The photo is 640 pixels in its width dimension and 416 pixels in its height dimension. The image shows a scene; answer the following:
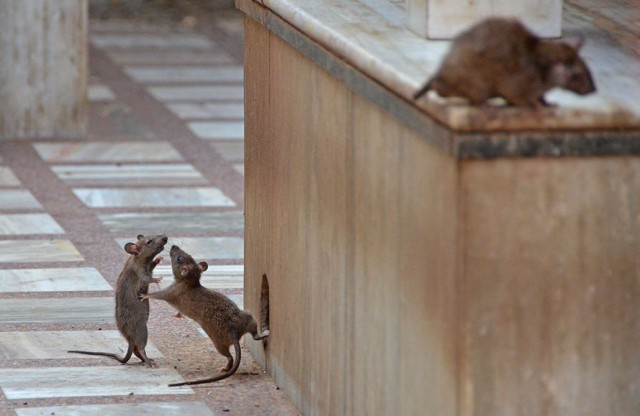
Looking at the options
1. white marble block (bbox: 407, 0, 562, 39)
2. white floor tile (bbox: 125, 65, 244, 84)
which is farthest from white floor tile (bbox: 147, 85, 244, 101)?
white marble block (bbox: 407, 0, 562, 39)

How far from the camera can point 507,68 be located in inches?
159

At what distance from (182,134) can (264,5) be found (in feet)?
20.3

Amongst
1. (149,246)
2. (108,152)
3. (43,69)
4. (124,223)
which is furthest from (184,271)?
(43,69)

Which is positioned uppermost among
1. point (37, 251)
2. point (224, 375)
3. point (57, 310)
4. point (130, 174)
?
A: point (224, 375)

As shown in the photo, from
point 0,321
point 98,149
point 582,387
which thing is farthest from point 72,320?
point 98,149

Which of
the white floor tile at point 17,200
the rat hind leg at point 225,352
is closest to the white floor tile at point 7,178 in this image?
the white floor tile at point 17,200

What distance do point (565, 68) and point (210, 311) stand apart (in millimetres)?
2711

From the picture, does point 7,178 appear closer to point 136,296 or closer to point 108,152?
point 108,152

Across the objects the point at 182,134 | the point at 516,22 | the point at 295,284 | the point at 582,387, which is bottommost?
the point at 182,134

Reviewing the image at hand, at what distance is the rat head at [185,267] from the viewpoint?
255 inches

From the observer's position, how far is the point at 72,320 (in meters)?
7.42

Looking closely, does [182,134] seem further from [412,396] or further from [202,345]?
[412,396]

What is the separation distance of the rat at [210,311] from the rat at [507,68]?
2.47 metres

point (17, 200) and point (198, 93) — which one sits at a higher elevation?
point (17, 200)
